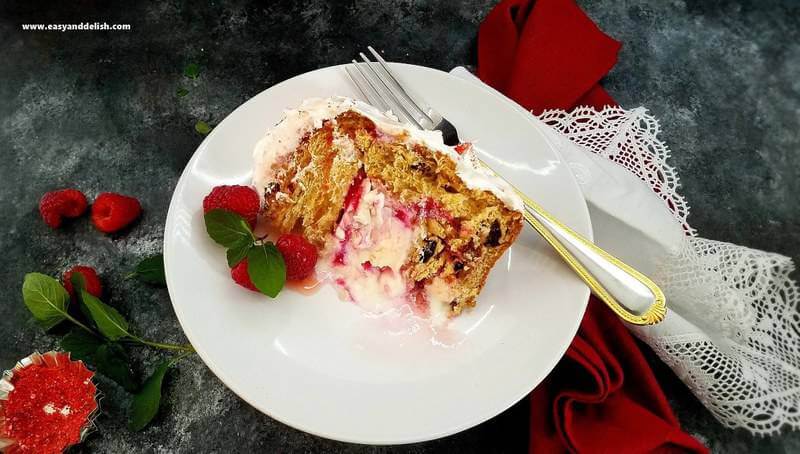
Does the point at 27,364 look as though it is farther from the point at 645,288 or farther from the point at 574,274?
the point at 645,288

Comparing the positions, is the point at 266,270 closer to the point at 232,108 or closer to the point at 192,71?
the point at 232,108

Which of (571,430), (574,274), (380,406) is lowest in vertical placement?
(571,430)

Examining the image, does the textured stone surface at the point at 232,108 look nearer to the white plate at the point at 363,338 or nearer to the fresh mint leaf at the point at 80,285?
the fresh mint leaf at the point at 80,285

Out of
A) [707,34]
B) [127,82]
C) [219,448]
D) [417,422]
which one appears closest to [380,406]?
[417,422]

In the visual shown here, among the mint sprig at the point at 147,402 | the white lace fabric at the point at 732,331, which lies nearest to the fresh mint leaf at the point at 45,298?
the mint sprig at the point at 147,402

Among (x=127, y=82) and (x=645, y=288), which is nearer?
(x=645, y=288)

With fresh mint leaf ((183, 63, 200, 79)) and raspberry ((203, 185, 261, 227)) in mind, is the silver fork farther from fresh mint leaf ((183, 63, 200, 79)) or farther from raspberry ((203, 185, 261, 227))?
fresh mint leaf ((183, 63, 200, 79))
